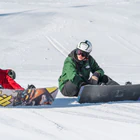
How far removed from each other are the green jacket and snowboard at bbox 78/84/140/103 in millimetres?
400

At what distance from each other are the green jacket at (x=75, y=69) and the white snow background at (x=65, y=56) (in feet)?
1.12

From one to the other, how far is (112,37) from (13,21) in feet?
18.0

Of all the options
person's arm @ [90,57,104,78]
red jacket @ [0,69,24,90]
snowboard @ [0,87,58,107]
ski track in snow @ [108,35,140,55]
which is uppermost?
ski track in snow @ [108,35,140,55]

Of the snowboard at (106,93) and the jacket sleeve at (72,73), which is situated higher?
the jacket sleeve at (72,73)

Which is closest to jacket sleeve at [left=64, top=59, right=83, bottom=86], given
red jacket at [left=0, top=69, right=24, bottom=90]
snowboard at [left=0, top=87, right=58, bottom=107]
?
snowboard at [left=0, top=87, right=58, bottom=107]

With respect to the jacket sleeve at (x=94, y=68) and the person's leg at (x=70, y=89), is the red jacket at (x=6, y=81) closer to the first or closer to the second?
the person's leg at (x=70, y=89)

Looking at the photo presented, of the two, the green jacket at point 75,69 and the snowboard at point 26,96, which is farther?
the green jacket at point 75,69

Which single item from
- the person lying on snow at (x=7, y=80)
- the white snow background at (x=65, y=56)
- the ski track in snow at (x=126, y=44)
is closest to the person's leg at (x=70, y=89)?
the white snow background at (x=65, y=56)

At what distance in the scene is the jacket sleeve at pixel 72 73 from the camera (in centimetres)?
669

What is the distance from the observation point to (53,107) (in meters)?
6.17

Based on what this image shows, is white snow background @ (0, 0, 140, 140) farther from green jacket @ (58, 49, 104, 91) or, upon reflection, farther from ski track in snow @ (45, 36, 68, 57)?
green jacket @ (58, 49, 104, 91)

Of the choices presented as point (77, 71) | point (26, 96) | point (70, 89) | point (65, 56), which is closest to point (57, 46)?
point (65, 56)

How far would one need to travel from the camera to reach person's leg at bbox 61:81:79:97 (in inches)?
267

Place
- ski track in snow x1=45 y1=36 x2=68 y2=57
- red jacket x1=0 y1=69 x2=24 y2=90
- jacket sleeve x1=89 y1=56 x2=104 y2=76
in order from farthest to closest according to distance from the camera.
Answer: ski track in snow x1=45 y1=36 x2=68 y2=57, jacket sleeve x1=89 y1=56 x2=104 y2=76, red jacket x1=0 y1=69 x2=24 y2=90
